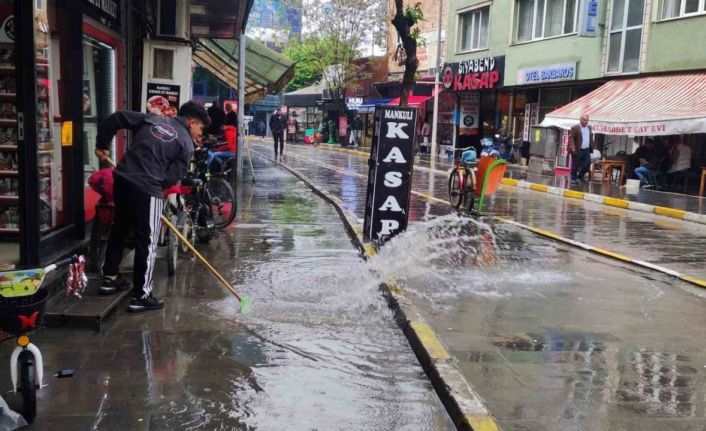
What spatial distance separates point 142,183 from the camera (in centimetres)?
571

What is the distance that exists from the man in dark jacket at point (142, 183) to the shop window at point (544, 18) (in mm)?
20997

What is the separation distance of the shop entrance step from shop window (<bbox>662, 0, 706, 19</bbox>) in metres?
18.0

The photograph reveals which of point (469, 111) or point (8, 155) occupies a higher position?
point (469, 111)

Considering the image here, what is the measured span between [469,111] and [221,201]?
24.6 metres

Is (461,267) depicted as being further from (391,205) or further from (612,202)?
(612,202)

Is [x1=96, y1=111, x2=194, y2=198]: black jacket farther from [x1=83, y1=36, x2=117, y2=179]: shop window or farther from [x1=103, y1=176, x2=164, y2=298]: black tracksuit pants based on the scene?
[x1=83, y1=36, x2=117, y2=179]: shop window

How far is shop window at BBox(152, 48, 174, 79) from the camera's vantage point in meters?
9.89

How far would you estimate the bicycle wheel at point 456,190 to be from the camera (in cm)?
1327

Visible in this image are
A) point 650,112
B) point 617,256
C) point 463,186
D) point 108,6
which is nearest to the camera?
point 108,6

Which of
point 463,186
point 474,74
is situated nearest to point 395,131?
point 463,186

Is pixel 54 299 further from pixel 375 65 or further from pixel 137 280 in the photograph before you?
pixel 375 65

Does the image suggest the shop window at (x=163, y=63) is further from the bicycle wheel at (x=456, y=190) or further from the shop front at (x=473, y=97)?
the shop front at (x=473, y=97)

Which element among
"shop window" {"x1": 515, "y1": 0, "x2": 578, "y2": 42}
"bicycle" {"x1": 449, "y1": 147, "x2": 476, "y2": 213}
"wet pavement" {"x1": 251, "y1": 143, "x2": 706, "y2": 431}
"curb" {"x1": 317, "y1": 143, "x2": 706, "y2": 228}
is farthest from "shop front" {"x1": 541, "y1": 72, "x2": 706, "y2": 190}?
"bicycle" {"x1": 449, "y1": 147, "x2": 476, "y2": 213}

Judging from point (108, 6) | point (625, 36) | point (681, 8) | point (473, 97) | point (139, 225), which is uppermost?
point (681, 8)
